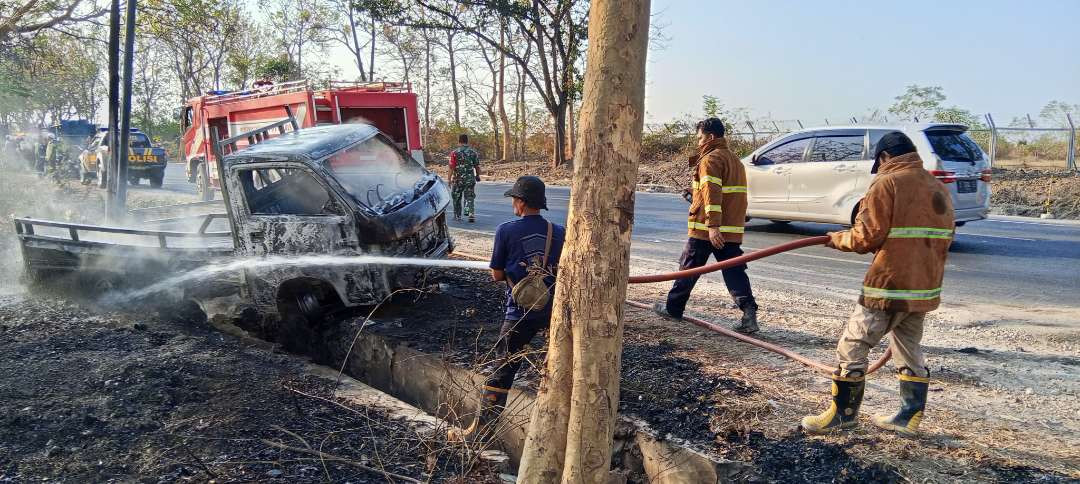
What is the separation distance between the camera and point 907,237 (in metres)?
3.53

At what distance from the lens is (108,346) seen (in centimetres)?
569

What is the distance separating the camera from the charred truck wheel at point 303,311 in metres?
5.73

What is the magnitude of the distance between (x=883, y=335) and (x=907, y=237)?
20.4 inches

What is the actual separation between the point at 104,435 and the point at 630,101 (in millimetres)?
3454

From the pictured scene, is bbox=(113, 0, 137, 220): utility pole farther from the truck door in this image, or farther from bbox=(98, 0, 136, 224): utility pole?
the truck door

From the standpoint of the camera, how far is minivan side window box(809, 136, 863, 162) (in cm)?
991

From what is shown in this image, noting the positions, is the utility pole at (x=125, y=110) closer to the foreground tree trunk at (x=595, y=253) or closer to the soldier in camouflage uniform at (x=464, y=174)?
the soldier in camouflage uniform at (x=464, y=174)

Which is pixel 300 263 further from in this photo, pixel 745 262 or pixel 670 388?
pixel 745 262

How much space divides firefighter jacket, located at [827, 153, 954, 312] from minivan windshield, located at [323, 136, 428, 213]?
3.52 m

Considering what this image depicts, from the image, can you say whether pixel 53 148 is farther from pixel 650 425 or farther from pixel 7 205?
pixel 650 425

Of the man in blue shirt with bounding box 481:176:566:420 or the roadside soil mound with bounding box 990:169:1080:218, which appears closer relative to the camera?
the man in blue shirt with bounding box 481:176:566:420

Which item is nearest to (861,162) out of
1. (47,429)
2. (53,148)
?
(47,429)

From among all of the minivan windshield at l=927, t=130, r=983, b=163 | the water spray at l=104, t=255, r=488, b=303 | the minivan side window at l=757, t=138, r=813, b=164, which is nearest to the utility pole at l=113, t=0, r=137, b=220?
the water spray at l=104, t=255, r=488, b=303

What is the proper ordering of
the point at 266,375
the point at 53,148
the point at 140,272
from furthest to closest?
the point at 53,148
the point at 140,272
the point at 266,375
